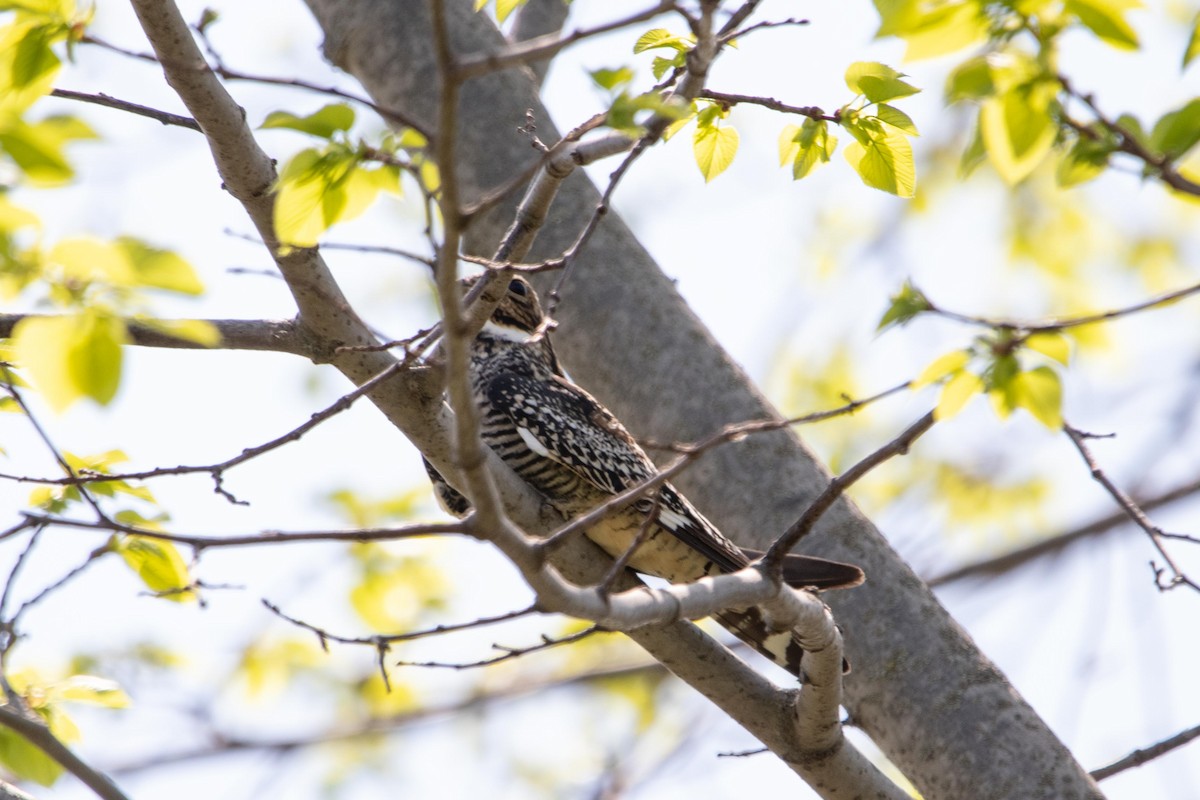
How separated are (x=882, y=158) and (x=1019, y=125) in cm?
94

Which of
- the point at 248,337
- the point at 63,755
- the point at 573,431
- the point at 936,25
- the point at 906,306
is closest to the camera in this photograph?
the point at 936,25

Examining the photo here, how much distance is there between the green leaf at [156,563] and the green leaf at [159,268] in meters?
1.54

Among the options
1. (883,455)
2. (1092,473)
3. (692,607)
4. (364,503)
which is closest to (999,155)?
(883,455)

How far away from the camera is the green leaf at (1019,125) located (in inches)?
67.0

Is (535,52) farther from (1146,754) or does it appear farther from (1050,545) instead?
(1050,545)

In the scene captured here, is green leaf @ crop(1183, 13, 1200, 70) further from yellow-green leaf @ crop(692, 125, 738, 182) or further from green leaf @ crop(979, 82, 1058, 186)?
yellow-green leaf @ crop(692, 125, 738, 182)

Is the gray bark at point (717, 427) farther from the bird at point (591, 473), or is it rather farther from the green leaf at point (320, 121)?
the green leaf at point (320, 121)

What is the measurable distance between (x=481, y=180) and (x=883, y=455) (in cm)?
260

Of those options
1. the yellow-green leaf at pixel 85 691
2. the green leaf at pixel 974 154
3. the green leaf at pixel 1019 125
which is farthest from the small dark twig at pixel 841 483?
the yellow-green leaf at pixel 85 691

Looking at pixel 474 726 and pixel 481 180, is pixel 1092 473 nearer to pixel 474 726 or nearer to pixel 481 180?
pixel 481 180

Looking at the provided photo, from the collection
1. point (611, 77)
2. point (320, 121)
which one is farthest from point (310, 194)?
point (611, 77)

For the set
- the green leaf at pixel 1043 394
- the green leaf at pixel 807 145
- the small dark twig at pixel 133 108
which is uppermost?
the green leaf at pixel 807 145

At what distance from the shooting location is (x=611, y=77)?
218 centimetres

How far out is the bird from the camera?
154 inches
